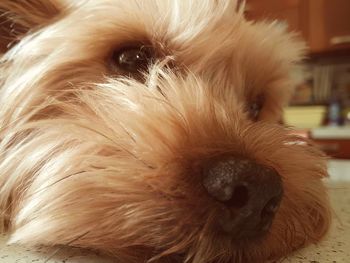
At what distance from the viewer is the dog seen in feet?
1.95

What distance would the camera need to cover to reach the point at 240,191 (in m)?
0.59

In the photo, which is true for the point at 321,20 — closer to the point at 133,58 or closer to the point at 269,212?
the point at 133,58

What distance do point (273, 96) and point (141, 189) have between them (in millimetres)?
754

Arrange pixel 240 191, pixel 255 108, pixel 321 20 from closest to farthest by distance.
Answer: pixel 240 191, pixel 255 108, pixel 321 20

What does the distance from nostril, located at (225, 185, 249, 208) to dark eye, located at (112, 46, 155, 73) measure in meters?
0.37

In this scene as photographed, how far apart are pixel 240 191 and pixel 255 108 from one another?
0.63 meters

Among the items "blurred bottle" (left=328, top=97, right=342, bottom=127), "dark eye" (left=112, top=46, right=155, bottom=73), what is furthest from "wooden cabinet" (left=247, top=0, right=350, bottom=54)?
"dark eye" (left=112, top=46, right=155, bottom=73)

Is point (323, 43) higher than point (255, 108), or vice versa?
point (323, 43)

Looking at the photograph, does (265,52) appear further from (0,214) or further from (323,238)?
(0,214)

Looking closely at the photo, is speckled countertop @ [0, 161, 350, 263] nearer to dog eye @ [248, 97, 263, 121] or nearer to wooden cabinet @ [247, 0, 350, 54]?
dog eye @ [248, 97, 263, 121]

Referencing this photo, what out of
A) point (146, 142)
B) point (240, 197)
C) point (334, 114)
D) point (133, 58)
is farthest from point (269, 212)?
point (334, 114)

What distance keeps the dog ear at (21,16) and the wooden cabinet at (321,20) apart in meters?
2.56

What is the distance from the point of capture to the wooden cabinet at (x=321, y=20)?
3.25m

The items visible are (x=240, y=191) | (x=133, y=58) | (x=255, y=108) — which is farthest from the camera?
(x=255, y=108)
